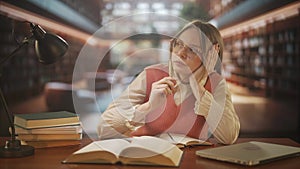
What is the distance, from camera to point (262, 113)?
2674mm

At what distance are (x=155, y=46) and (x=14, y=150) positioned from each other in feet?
3.50

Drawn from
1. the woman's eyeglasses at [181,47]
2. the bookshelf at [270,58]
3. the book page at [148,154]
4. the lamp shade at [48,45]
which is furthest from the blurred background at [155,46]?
the book page at [148,154]

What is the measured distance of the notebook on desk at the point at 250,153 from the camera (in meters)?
1.36

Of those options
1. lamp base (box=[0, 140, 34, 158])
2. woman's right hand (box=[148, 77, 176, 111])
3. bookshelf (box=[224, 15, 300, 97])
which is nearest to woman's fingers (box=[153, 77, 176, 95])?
woman's right hand (box=[148, 77, 176, 111])

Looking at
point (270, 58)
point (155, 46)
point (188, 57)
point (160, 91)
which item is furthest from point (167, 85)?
point (270, 58)

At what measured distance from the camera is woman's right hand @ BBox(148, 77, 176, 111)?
178 centimetres

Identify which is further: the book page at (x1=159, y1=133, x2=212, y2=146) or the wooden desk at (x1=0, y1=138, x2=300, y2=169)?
the book page at (x1=159, y1=133, x2=212, y2=146)

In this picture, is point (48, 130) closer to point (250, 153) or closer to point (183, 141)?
point (183, 141)

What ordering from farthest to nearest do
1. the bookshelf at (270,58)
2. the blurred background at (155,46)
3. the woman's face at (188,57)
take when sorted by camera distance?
1. the bookshelf at (270,58)
2. the blurred background at (155,46)
3. the woman's face at (188,57)

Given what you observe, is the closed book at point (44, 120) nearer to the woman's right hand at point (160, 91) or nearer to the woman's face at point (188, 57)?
the woman's right hand at point (160, 91)

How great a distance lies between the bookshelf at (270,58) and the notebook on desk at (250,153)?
107cm

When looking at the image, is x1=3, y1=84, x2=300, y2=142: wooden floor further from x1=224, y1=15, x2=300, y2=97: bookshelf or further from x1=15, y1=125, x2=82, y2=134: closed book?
x1=15, y1=125, x2=82, y2=134: closed book

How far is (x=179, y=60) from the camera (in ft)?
6.20

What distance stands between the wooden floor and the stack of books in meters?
0.96
